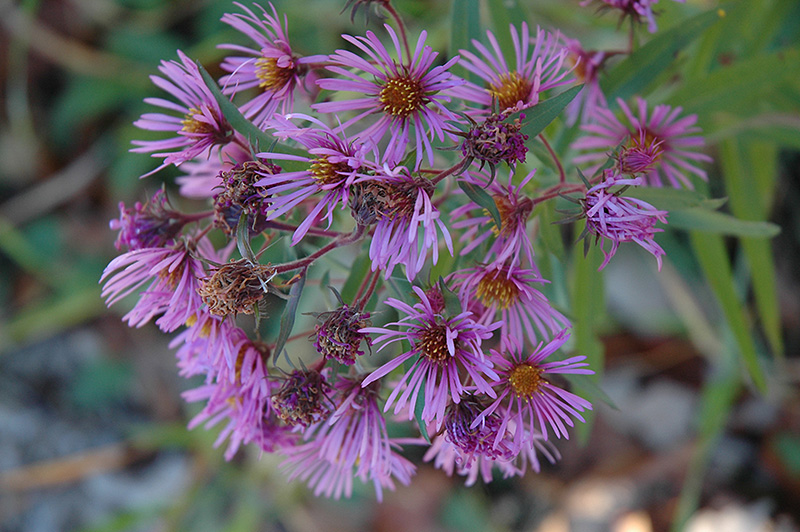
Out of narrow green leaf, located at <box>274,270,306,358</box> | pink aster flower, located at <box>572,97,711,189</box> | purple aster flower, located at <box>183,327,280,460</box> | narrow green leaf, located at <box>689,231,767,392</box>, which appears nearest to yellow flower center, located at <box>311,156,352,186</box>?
narrow green leaf, located at <box>274,270,306,358</box>

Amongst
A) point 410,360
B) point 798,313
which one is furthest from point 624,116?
point 798,313

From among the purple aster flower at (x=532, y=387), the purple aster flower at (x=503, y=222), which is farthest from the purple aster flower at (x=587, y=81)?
the purple aster flower at (x=532, y=387)

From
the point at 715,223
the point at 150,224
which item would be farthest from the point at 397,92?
the point at 715,223

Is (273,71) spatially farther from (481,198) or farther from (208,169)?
(481,198)

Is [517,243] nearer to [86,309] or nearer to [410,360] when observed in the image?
[410,360]

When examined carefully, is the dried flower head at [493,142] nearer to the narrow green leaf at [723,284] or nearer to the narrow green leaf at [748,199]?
the narrow green leaf at [723,284]

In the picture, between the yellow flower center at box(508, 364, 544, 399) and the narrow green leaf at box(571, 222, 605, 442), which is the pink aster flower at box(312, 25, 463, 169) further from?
the narrow green leaf at box(571, 222, 605, 442)
